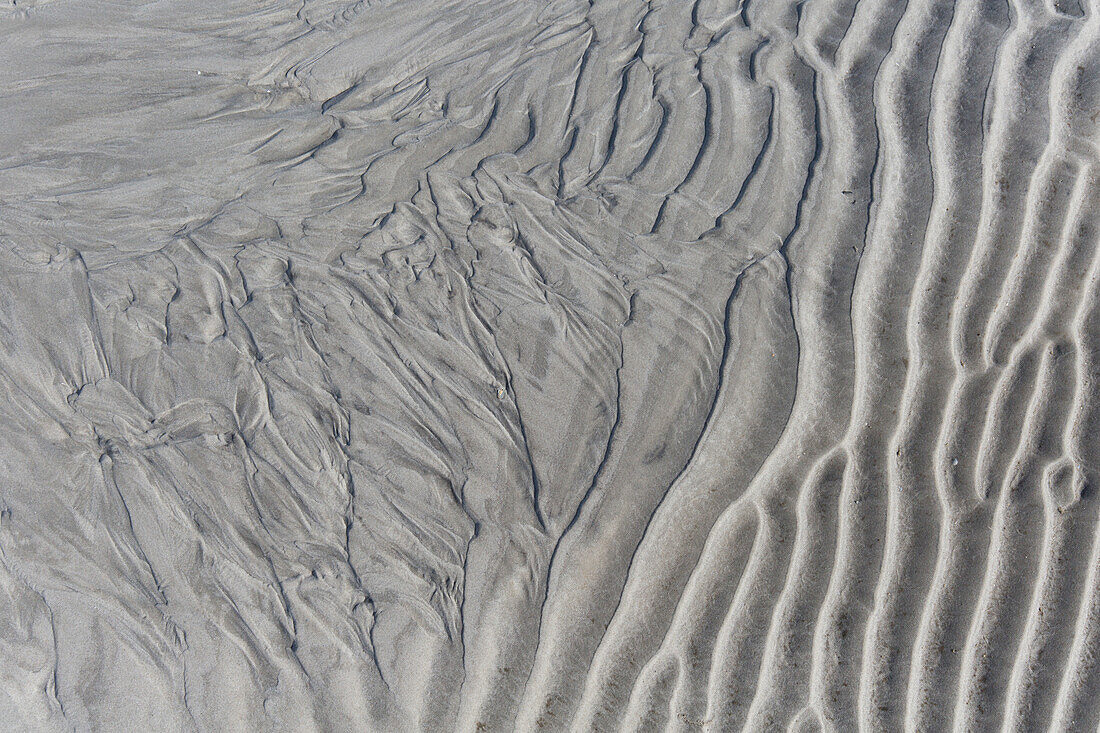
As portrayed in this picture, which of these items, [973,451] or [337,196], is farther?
[337,196]

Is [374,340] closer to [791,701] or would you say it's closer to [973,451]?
[791,701]

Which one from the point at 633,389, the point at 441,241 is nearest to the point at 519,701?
the point at 633,389

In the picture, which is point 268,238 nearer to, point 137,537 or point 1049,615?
point 137,537

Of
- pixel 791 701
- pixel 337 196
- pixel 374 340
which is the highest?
pixel 337 196

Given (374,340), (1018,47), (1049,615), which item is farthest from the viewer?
(1018,47)

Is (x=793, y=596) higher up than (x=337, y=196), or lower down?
lower down

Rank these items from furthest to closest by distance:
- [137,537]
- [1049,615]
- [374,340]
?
1. [374,340]
2. [137,537]
3. [1049,615]
